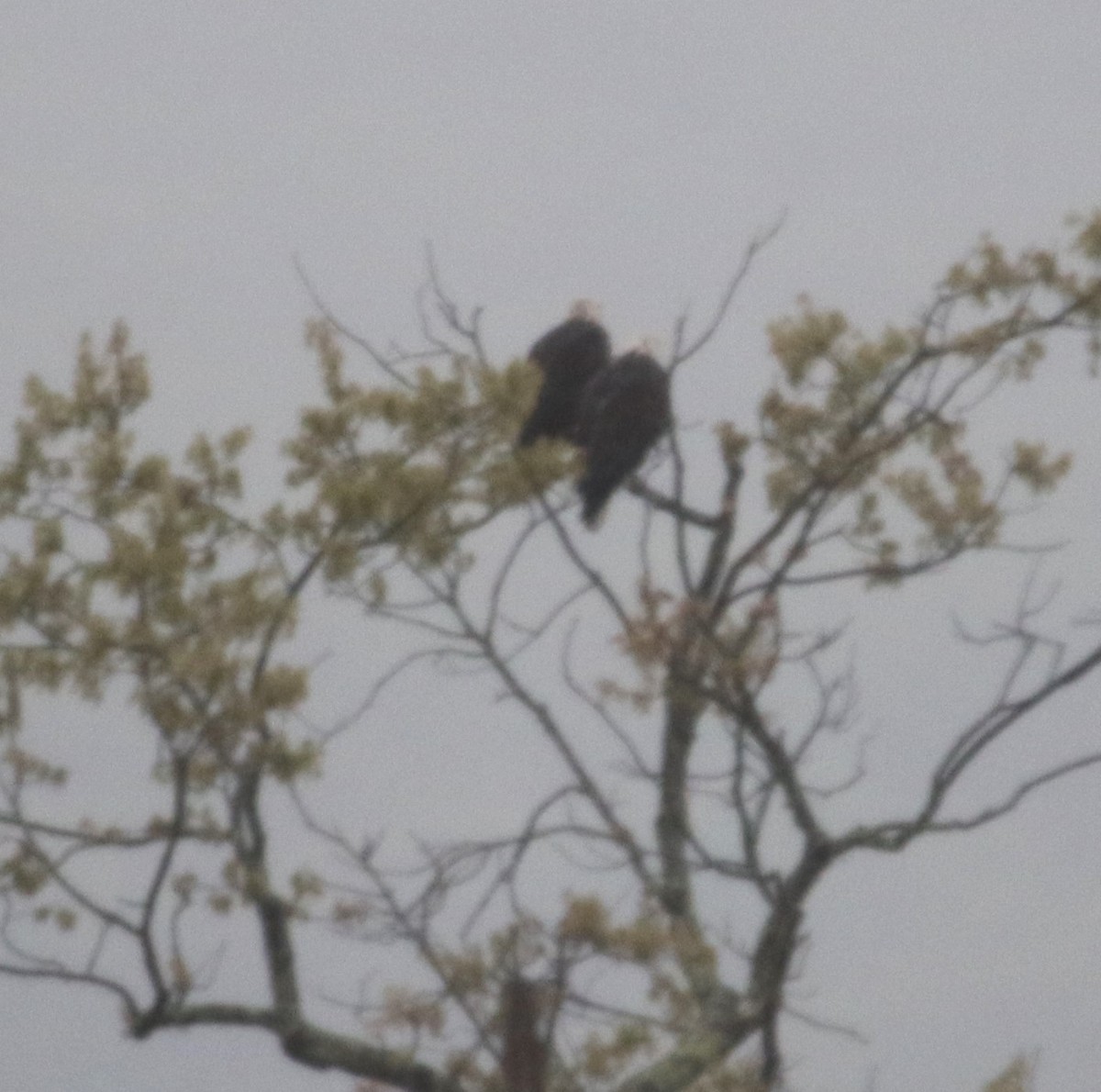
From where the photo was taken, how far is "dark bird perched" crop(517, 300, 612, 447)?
1138 centimetres

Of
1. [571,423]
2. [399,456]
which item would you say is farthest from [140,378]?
[571,423]

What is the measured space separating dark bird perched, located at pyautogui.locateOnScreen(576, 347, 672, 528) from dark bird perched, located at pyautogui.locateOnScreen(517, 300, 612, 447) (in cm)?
44

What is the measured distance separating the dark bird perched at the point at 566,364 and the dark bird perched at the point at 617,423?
0.44 m

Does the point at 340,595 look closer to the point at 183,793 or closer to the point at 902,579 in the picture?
the point at 183,793

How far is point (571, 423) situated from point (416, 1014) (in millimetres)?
4917

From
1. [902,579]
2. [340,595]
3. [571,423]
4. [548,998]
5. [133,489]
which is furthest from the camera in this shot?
[571,423]

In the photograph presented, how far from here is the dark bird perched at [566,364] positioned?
11.4 meters

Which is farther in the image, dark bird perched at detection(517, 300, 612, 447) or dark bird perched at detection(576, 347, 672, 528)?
dark bird perched at detection(517, 300, 612, 447)

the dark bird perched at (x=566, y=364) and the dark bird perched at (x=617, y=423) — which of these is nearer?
the dark bird perched at (x=617, y=423)

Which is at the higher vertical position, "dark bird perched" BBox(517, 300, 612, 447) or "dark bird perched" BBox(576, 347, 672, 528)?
"dark bird perched" BBox(517, 300, 612, 447)

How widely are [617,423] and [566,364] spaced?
1.37 metres

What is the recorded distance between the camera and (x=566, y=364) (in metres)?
11.6

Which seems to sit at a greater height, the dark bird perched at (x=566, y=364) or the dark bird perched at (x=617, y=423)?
the dark bird perched at (x=566, y=364)

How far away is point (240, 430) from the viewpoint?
22.9ft
